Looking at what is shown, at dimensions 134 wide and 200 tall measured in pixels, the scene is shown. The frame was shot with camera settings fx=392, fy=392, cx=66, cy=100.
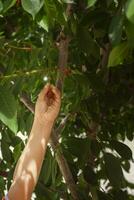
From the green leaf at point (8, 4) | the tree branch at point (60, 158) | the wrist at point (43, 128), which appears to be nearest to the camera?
the green leaf at point (8, 4)

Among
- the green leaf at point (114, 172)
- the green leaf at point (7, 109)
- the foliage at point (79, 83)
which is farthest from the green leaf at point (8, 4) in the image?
the green leaf at point (114, 172)

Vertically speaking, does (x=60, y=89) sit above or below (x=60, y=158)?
above

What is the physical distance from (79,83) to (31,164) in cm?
22

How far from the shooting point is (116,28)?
60 cm

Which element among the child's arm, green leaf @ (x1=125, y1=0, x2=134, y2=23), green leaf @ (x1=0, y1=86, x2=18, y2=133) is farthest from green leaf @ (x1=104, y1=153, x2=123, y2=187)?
green leaf @ (x1=125, y1=0, x2=134, y2=23)

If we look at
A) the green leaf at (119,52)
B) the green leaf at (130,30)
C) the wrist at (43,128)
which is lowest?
the wrist at (43,128)

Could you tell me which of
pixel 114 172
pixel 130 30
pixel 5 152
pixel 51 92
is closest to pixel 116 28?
pixel 130 30

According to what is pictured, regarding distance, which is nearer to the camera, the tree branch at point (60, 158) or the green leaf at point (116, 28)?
the green leaf at point (116, 28)

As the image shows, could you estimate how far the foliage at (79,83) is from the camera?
2.32 feet

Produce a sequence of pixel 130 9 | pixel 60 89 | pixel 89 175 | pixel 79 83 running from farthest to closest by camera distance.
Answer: pixel 89 175 → pixel 79 83 → pixel 60 89 → pixel 130 9

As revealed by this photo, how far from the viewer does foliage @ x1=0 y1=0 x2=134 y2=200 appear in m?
0.71

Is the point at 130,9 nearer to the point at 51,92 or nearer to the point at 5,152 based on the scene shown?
the point at 51,92

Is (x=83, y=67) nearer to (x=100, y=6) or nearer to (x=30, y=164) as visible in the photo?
(x=100, y=6)

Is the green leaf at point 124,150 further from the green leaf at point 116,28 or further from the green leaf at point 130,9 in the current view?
the green leaf at point 130,9
